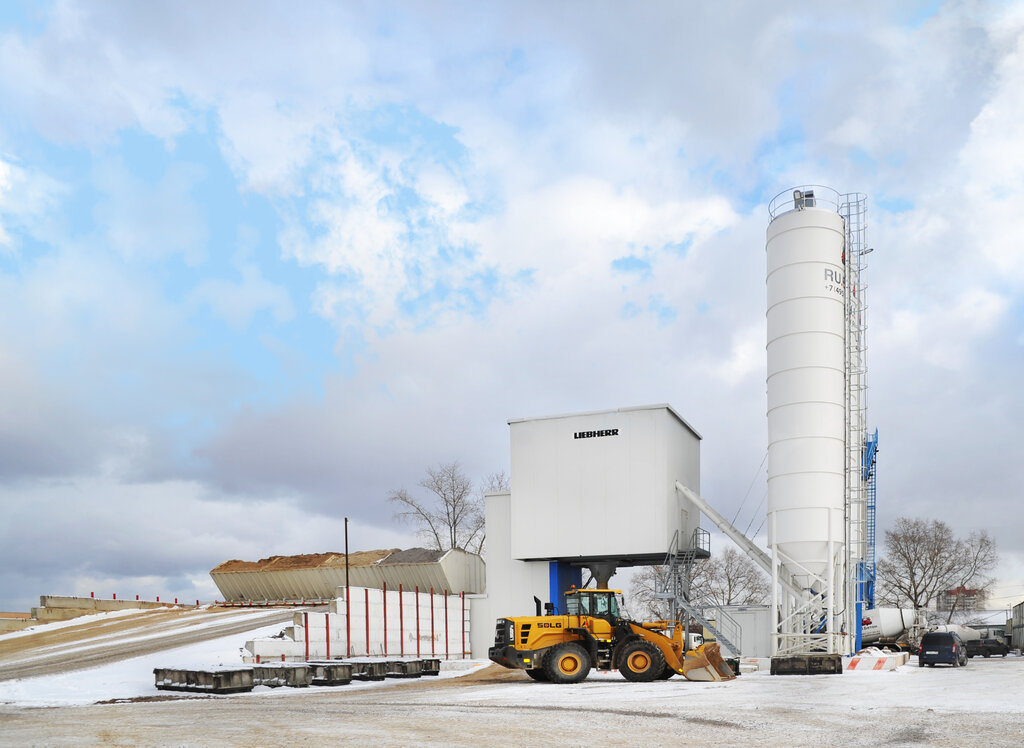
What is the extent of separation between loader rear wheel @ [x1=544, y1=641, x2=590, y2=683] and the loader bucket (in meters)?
2.68

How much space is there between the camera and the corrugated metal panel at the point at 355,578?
4766 cm

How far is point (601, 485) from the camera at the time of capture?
135 feet

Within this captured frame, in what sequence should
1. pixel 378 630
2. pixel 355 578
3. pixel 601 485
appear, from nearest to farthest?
1. pixel 378 630
2. pixel 601 485
3. pixel 355 578

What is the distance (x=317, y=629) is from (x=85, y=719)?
53.2ft

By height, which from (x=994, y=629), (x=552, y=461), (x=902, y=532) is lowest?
(x=994, y=629)

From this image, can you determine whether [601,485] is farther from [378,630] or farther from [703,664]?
[703,664]

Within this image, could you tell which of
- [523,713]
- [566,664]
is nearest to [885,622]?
[566,664]

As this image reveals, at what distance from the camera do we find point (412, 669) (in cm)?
3039

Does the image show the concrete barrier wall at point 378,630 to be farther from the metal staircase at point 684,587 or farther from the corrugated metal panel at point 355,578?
the metal staircase at point 684,587

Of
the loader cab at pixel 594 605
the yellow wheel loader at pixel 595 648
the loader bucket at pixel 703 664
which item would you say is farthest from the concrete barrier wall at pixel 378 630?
the loader bucket at pixel 703 664

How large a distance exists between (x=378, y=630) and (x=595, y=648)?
12698 millimetres

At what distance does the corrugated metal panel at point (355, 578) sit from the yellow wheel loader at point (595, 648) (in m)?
19.3

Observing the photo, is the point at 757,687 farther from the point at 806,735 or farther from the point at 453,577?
the point at 453,577

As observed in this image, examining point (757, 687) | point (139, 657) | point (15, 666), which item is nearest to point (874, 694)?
point (757, 687)
